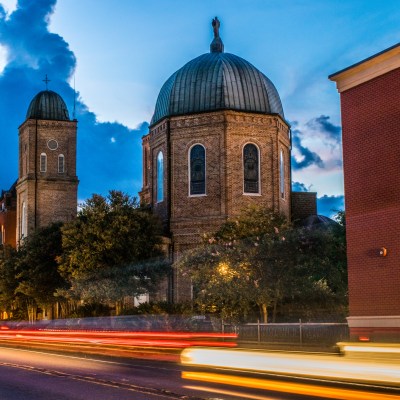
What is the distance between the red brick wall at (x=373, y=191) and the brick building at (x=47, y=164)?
178 ft

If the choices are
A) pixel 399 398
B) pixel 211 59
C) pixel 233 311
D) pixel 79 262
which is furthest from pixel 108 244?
pixel 399 398

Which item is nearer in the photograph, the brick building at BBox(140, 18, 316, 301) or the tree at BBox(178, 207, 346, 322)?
the tree at BBox(178, 207, 346, 322)

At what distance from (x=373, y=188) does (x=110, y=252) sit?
23.7 m

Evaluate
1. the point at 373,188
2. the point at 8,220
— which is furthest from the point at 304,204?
A: the point at 8,220

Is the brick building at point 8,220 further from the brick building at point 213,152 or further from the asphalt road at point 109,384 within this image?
the asphalt road at point 109,384

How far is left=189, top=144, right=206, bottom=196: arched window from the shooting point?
54.7 m

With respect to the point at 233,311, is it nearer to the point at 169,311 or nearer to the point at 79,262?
the point at 169,311

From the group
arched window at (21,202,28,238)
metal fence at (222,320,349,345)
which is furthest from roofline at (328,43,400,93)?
arched window at (21,202,28,238)

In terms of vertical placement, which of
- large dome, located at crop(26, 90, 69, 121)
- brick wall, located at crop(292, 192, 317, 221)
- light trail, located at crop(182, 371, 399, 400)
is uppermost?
large dome, located at crop(26, 90, 69, 121)

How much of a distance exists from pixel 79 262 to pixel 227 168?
1296 centimetres

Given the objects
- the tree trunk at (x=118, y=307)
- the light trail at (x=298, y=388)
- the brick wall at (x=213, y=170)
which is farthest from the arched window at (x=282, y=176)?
the light trail at (x=298, y=388)

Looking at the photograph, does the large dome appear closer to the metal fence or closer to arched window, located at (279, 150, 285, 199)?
arched window, located at (279, 150, 285, 199)

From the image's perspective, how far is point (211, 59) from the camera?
58125 mm

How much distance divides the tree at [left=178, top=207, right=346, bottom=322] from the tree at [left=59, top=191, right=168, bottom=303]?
8.45 metres
